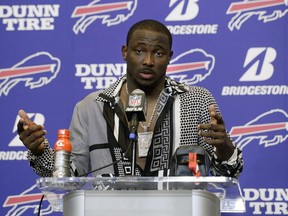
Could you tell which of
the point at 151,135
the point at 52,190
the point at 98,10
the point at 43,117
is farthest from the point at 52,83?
the point at 52,190

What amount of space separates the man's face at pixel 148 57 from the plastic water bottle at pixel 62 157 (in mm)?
738

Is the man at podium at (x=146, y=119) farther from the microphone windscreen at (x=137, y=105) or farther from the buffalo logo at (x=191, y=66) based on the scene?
the buffalo logo at (x=191, y=66)

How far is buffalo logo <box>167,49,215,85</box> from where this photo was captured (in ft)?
14.2

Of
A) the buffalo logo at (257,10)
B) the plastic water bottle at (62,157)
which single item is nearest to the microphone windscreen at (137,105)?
the plastic water bottle at (62,157)

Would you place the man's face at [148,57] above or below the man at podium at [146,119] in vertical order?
above

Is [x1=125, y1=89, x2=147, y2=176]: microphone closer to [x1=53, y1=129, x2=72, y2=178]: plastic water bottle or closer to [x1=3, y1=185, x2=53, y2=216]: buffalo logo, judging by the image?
[x1=53, y1=129, x2=72, y2=178]: plastic water bottle

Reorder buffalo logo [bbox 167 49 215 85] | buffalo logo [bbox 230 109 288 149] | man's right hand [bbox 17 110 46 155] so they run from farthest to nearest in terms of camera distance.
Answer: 1. buffalo logo [bbox 167 49 215 85]
2. buffalo logo [bbox 230 109 288 149]
3. man's right hand [bbox 17 110 46 155]

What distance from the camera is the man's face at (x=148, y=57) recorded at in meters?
3.26

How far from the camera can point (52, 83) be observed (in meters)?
4.46

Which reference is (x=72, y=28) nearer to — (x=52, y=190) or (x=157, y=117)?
(x=157, y=117)

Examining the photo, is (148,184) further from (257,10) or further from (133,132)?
(257,10)

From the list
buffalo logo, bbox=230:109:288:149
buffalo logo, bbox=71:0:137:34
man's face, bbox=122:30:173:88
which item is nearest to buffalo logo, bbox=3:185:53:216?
buffalo logo, bbox=71:0:137:34

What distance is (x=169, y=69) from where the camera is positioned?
4367 mm

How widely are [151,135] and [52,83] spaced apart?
4.49 ft
